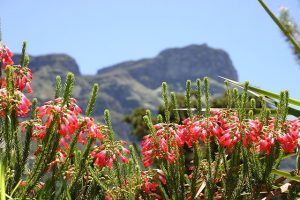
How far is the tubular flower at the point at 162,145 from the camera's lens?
3219 millimetres

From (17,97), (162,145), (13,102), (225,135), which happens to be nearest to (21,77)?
(17,97)

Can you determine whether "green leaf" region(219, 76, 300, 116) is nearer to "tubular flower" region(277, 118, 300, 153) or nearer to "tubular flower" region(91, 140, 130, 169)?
"tubular flower" region(277, 118, 300, 153)

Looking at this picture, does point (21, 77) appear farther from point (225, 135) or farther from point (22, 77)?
point (225, 135)

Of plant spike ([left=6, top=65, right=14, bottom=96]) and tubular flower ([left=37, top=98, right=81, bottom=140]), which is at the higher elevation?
plant spike ([left=6, top=65, right=14, bottom=96])

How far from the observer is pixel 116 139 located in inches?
140

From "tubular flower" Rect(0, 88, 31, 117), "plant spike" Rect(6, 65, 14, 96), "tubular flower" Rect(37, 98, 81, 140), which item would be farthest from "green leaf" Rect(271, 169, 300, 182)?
"plant spike" Rect(6, 65, 14, 96)

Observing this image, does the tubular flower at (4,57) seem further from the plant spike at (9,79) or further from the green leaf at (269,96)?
the green leaf at (269,96)

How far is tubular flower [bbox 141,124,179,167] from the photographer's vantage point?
322 cm

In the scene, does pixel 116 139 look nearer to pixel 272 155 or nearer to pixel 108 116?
pixel 108 116

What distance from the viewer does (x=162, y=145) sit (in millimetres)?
3363

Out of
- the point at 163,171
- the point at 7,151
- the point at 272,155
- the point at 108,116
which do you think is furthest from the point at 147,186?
the point at 7,151

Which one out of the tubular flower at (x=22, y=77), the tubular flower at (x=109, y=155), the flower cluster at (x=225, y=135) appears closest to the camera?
the flower cluster at (x=225, y=135)

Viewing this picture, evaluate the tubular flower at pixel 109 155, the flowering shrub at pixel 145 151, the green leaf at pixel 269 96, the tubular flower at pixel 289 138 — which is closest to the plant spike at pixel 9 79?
the flowering shrub at pixel 145 151

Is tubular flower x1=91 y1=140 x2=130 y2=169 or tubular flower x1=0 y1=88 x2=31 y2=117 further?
tubular flower x1=91 y1=140 x2=130 y2=169
